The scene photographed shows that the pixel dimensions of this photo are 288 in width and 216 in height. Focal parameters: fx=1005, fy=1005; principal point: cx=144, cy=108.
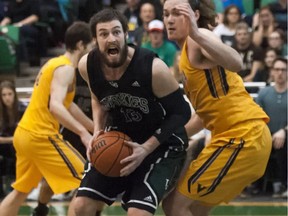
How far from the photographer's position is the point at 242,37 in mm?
13156

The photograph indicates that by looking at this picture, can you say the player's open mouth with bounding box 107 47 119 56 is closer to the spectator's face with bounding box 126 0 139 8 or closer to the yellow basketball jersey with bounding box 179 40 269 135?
the yellow basketball jersey with bounding box 179 40 269 135

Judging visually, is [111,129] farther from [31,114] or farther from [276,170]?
[276,170]

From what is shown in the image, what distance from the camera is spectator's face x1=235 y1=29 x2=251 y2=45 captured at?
13.1 meters

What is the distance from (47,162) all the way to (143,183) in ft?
6.66

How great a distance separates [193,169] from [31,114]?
228cm

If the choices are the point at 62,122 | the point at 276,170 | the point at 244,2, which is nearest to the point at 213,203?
the point at 62,122

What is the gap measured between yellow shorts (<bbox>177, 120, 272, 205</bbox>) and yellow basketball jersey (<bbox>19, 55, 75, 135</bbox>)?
2062 millimetres

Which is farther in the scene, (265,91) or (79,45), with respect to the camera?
(265,91)

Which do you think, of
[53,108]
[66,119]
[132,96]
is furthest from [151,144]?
[53,108]

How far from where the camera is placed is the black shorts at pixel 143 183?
6797 mm

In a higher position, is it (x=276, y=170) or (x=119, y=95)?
(x=119, y=95)

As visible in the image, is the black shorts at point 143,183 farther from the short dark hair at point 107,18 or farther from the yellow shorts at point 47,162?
the yellow shorts at point 47,162

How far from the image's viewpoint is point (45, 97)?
8773mm

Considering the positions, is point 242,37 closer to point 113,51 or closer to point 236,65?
point 236,65
